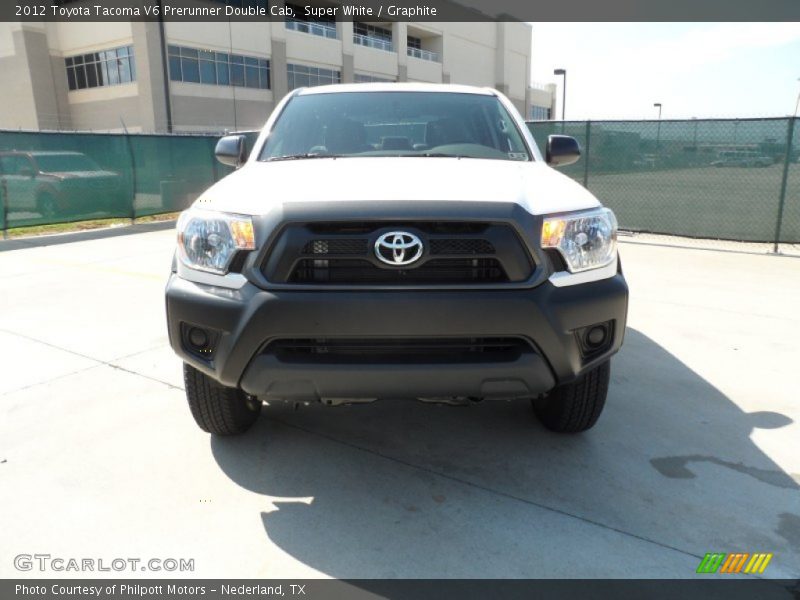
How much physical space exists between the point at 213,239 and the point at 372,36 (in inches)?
1922

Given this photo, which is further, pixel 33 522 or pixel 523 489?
pixel 523 489

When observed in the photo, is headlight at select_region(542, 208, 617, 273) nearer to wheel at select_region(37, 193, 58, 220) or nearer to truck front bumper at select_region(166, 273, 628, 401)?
truck front bumper at select_region(166, 273, 628, 401)

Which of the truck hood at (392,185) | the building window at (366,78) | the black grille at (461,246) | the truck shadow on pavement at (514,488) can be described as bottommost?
the truck shadow on pavement at (514,488)

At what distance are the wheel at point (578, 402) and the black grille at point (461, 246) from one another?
88 centimetres

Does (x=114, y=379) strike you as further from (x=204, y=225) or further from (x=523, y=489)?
(x=523, y=489)

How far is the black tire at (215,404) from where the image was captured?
9.47 ft

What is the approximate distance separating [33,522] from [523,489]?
6.92ft

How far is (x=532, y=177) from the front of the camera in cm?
291

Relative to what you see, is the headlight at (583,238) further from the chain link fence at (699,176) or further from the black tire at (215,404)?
the chain link fence at (699,176)

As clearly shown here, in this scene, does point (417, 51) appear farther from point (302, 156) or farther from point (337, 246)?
point (337, 246)

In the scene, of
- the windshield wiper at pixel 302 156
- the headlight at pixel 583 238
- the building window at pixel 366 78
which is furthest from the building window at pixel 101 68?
the headlight at pixel 583 238

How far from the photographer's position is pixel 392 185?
8.25 ft

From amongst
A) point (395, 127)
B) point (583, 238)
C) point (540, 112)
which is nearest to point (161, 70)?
point (395, 127)

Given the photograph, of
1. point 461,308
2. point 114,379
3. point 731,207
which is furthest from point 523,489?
point 731,207
